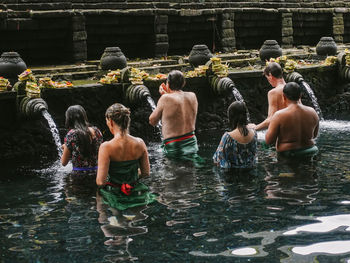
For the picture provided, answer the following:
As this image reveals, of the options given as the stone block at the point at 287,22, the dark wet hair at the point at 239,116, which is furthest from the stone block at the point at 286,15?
the dark wet hair at the point at 239,116

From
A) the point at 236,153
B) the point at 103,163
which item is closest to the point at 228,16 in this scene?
the point at 236,153

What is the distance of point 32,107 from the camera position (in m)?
9.38

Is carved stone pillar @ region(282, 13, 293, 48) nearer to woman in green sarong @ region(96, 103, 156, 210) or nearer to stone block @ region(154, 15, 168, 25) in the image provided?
stone block @ region(154, 15, 168, 25)

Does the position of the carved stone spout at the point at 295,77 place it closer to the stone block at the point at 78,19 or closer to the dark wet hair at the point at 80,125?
the stone block at the point at 78,19

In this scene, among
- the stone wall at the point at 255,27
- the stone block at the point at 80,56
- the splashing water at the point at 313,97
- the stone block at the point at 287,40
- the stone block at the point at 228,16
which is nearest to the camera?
the splashing water at the point at 313,97

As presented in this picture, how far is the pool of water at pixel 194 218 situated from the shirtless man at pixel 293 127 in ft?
0.73

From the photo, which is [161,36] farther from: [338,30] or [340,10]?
[340,10]

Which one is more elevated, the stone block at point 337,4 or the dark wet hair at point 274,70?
the stone block at point 337,4

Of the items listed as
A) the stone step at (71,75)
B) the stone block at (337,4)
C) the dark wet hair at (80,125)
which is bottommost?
the dark wet hair at (80,125)

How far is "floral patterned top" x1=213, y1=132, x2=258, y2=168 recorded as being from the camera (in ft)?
24.1

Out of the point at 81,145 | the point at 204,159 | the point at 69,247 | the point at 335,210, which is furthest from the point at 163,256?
the point at 204,159

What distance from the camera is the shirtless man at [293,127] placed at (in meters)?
7.61

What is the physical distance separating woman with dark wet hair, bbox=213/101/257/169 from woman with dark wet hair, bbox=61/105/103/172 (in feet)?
5.28

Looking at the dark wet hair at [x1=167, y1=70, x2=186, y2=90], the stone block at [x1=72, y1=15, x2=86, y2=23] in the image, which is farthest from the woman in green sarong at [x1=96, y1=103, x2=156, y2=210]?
the stone block at [x1=72, y1=15, x2=86, y2=23]
